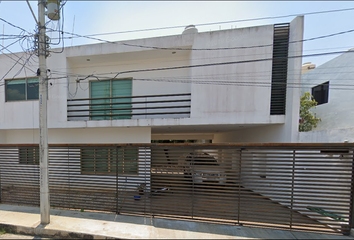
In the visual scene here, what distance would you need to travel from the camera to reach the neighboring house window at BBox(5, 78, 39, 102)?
638 centimetres

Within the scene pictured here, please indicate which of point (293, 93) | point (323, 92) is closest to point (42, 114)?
point (293, 93)

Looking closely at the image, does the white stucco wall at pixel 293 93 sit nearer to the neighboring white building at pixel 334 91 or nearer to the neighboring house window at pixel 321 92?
the neighboring white building at pixel 334 91

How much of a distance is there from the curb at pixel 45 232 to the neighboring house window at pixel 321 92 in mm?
11955

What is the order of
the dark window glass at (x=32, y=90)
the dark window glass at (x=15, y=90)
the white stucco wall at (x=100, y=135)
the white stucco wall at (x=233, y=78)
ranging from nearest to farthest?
the white stucco wall at (x=233, y=78) < the white stucco wall at (x=100, y=135) < the dark window glass at (x=32, y=90) < the dark window glass at (x=15, y=90)

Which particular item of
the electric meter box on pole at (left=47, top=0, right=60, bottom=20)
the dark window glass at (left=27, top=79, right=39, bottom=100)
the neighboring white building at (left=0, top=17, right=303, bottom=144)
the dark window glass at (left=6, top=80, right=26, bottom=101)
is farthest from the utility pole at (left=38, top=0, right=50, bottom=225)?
the dark window glass at (left=6, top=80, right=26, bottom=101)

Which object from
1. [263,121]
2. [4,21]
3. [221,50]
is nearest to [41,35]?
[4,21]

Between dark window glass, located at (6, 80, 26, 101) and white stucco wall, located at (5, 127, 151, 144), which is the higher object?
dark window glass, located at (6, 80, 26, 101)

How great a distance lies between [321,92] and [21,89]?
15651 mm

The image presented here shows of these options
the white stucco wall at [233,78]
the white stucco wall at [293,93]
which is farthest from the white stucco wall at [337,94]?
the white stucco wall at [233,78]

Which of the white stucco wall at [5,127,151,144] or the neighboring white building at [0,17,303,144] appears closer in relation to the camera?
the neighboring white building at [0,17,303,144]

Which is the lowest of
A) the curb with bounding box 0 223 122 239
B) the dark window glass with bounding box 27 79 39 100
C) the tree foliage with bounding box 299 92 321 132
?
the curb with bounding box 0 223 122 239

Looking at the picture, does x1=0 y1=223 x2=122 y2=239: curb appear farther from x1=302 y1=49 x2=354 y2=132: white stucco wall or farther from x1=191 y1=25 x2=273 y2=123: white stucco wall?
x1=302 y1=49 x2=354 y2=132: white stucco wall

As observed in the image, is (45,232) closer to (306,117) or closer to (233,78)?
(233,78)

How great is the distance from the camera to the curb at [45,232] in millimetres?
3242
